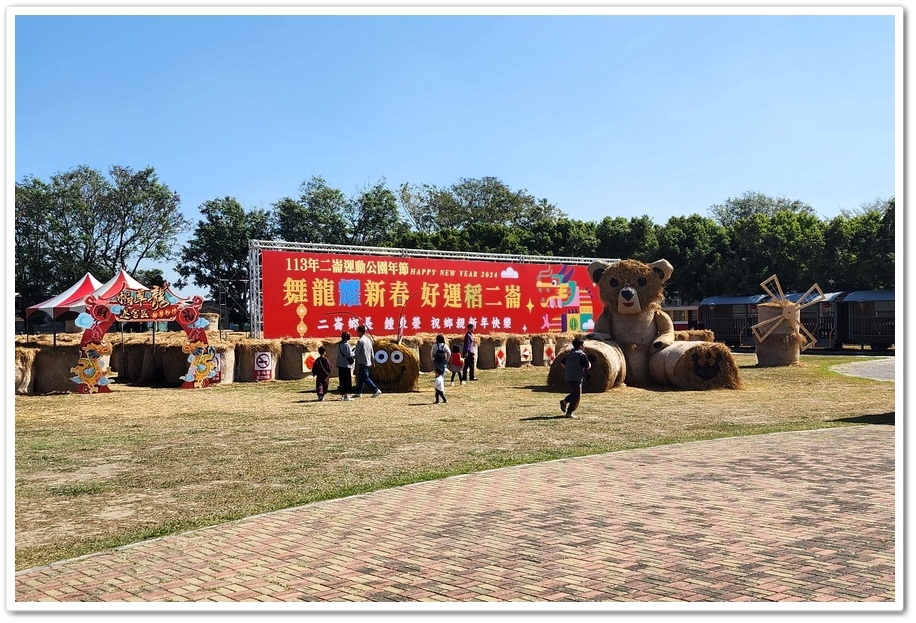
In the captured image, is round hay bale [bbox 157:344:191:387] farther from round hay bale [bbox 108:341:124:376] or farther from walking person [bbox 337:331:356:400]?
walking person [bbox 337:331:356:400]

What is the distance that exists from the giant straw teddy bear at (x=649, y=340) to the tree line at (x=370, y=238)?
20.4 meters

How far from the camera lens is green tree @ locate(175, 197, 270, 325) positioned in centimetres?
5866

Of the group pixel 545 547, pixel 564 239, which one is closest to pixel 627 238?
pixel 564 239

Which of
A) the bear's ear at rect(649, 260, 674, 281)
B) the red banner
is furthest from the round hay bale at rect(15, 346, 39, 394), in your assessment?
the bear's ear at rect(649, 260, 674, 281)

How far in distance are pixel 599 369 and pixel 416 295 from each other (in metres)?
12.7

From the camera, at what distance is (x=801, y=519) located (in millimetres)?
7066

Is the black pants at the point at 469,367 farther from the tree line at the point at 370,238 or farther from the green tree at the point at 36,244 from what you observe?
the green tree at the point at 36,244

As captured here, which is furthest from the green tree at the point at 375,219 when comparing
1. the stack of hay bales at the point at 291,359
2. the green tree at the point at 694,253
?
the stack of hay bales at the point at 291,359

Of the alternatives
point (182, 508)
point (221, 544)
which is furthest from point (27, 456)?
point (221, 544)

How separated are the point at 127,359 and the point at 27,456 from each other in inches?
601

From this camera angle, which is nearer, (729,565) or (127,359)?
(729,565)

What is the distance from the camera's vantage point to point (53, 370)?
2045 cm
